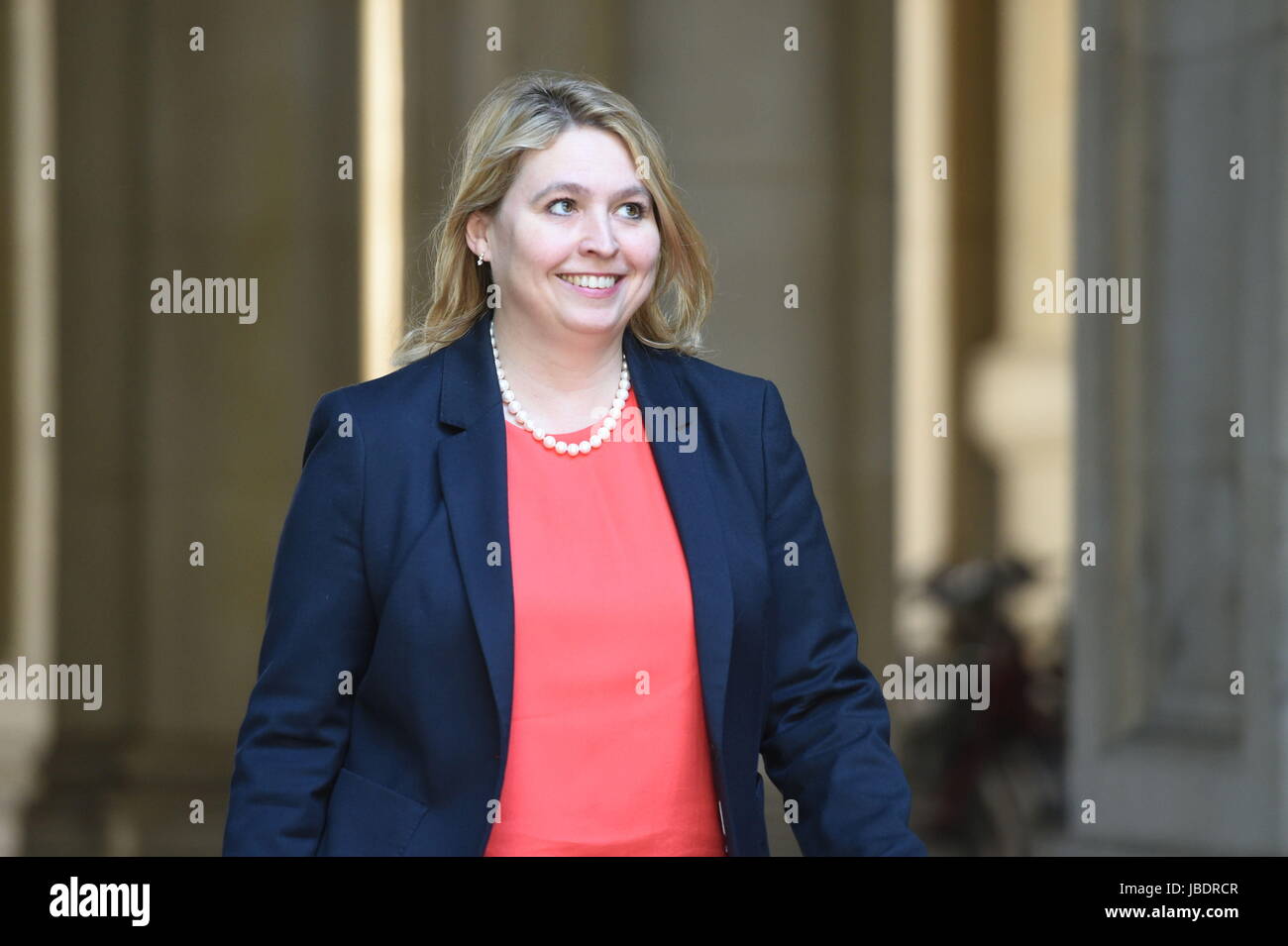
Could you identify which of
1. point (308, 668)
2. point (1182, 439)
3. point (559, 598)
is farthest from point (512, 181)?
point (1182, 439)

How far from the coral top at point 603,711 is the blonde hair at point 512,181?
540mm

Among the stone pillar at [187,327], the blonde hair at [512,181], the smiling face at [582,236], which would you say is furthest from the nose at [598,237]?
the stone pillar at [187,327]

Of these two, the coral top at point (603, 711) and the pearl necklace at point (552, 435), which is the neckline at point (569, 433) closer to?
the pearl necklace at point (552, 435)

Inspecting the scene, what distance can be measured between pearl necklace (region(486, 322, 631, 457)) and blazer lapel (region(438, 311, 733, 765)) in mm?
24

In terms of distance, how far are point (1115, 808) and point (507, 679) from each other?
4061mm

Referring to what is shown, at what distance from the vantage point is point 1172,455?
602cm

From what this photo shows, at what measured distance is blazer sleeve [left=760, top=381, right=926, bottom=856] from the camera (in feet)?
8.80

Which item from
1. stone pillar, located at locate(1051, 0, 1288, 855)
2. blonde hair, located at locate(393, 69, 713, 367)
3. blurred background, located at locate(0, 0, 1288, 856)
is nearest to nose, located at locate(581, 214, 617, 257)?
blonde hair, located at locate(393, 69, 713, 367)

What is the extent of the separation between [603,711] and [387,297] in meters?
4.87

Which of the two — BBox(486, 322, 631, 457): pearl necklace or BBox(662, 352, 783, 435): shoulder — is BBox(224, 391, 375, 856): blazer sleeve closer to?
BBox(486, 322, 631, 457): pearl necklace

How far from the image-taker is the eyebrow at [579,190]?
2.86 metres

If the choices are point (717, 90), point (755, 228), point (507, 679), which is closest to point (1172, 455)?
point (755, 228)

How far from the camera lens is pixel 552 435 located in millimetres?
2924

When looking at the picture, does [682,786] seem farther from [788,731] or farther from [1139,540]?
[1139,540]
